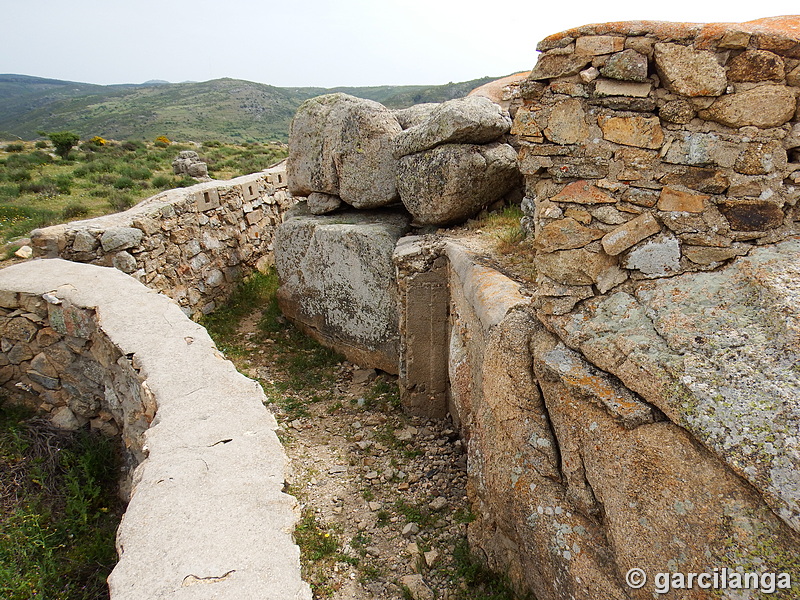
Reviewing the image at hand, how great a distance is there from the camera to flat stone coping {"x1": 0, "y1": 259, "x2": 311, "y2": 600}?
190 cm

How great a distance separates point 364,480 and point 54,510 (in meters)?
2.07

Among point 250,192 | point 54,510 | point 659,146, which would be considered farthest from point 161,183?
point 659,146

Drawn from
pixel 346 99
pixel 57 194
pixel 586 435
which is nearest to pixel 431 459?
pixel 586 435

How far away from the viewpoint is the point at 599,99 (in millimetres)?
2344

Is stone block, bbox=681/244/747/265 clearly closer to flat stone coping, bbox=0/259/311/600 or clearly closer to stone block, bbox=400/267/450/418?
flat stone coping, bbox=0/259/311/600

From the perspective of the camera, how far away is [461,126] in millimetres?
4844

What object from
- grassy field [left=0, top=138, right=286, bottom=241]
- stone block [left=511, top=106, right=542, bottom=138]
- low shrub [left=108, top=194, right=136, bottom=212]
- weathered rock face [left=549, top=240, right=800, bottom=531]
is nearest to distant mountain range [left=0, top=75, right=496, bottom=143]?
grassy field [left=0, top=138, right=286, bottom=241]

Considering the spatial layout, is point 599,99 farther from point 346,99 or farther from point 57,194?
point 57,194

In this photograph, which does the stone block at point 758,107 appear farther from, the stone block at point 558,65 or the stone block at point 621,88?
the stone block at point 558,65

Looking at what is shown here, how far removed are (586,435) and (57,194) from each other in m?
11.4

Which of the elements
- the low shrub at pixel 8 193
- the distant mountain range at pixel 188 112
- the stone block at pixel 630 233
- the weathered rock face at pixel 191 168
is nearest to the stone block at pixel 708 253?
the stone block at pixel 630 233

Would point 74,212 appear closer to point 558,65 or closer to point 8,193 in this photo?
point 8,193

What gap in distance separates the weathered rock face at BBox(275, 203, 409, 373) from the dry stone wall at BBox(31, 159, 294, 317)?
3.65ft

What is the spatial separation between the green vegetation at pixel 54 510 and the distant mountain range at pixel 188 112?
3164cm
